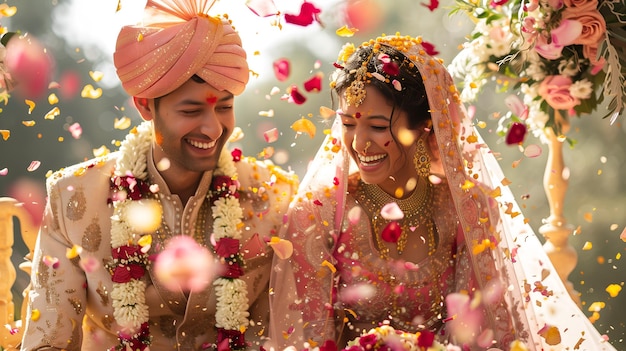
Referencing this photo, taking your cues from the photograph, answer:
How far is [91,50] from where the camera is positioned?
8.86 meters

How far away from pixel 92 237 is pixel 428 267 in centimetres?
161

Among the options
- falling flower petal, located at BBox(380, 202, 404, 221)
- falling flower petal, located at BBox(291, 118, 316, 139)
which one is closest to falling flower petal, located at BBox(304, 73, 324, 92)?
falling flower petal, located at BBox(291, 118, 316, 139)

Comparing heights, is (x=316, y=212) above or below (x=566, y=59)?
below

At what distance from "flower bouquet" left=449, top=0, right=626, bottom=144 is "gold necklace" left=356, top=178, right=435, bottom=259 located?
1.64 ft

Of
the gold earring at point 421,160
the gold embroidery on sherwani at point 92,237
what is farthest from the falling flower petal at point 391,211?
the gold embroidery on sherwani at point 92,237

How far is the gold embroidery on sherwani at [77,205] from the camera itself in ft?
12.8

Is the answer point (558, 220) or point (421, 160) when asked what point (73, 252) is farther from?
point (558, 220)

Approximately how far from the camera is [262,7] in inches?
156

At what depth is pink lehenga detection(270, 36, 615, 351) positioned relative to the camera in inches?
147

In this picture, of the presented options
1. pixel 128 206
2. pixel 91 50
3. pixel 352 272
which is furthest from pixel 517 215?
pixel 91 50

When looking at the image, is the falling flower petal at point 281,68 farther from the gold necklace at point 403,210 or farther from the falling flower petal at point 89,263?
the falling flower petal at point 89,263

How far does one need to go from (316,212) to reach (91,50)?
18.8 ft

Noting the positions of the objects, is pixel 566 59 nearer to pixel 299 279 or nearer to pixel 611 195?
pixel 299 279

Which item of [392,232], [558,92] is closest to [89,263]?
[392,232]
